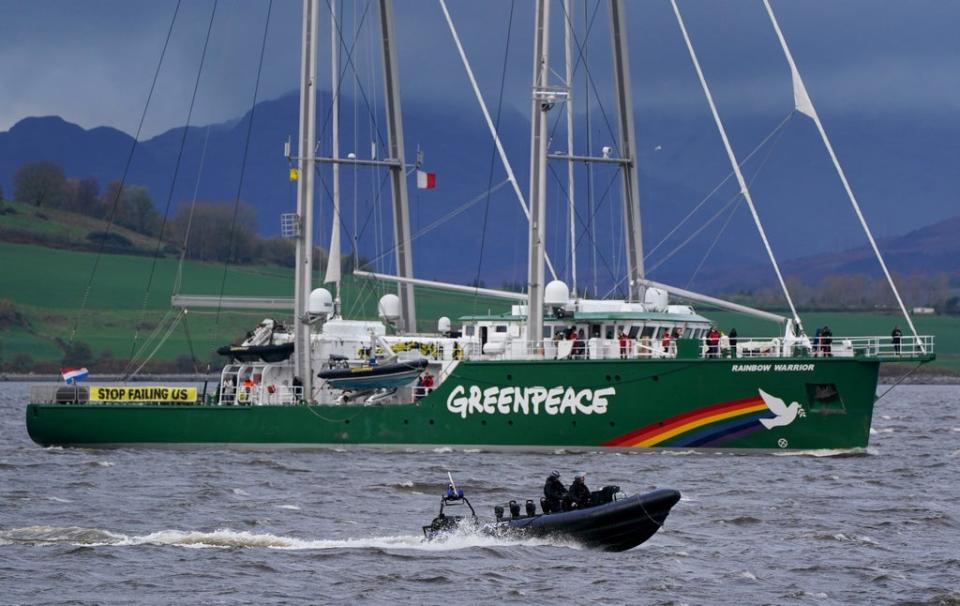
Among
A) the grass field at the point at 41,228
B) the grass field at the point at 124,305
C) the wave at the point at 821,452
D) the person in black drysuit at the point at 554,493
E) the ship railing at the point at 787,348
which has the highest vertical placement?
the grass field at the point at 41,228

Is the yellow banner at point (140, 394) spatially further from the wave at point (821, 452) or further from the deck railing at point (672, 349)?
the wave at point (821, 452)

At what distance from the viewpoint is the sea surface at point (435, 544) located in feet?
97.3

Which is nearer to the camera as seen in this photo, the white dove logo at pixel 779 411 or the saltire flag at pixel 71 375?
the white dove logo at pixel 779 411

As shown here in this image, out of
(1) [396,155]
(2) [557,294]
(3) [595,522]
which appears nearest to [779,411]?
(2) [557,294]

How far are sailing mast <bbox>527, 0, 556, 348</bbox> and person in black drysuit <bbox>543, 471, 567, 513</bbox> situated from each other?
18.2 metres

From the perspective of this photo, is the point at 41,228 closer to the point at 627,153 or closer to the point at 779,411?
the point at 627,153

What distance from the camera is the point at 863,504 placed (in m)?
40.8

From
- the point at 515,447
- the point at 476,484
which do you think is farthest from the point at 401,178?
the point at 476,484

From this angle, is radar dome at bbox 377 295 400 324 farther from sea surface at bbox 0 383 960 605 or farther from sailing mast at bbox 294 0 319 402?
sea surface at bbox 0 383 960 605

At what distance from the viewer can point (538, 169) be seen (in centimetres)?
5259

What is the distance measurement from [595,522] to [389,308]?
1137 inches

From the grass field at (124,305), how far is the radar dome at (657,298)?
10139cm

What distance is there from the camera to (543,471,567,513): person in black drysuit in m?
33.6

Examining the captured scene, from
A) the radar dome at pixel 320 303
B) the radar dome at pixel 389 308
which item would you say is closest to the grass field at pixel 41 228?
the radar dome at pixel 389 308
